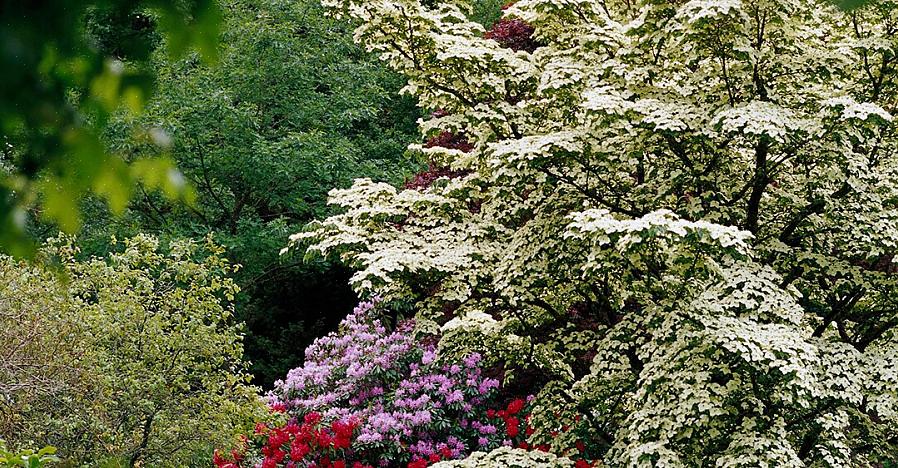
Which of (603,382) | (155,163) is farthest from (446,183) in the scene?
(155,163)

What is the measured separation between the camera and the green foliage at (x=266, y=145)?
11.5 metres

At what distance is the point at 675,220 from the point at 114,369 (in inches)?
154

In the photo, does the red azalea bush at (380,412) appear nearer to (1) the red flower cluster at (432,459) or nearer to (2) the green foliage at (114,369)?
(1) the red flower cluster at (432,459)

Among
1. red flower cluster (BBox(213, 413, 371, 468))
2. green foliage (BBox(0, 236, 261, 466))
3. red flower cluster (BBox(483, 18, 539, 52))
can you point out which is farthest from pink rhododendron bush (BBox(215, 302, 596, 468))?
red flower cluster (BBox(483, 18, 539, 52))

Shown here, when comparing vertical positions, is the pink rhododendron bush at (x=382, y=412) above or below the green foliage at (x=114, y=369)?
below

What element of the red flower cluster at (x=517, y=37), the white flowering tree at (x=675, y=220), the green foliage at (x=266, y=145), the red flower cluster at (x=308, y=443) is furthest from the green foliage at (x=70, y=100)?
the green foliage at (x=266, y=145)

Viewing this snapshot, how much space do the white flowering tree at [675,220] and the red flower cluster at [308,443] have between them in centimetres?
158

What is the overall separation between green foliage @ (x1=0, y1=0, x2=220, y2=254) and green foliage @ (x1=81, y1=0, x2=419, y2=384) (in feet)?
31.8

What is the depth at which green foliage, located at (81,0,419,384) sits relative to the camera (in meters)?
11.5

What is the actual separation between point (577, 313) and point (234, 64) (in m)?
6.87

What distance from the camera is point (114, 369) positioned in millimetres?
6340

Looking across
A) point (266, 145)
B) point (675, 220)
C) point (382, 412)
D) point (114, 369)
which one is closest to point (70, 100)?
point (675, 220)

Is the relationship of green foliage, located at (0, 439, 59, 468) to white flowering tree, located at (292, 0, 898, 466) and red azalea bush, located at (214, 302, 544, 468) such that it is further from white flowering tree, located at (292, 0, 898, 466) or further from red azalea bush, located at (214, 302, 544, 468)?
red azalea bush, located at (214, 302, 544, 468)

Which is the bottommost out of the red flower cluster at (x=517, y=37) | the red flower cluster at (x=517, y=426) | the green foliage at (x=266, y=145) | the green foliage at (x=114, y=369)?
the red flower cluster at (x=517, y=426)
